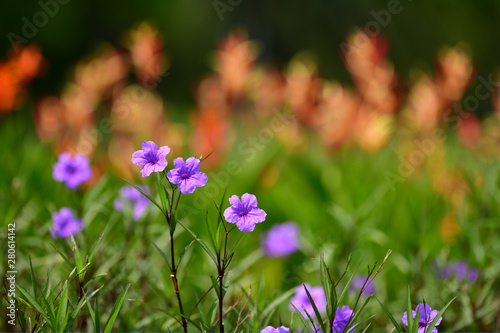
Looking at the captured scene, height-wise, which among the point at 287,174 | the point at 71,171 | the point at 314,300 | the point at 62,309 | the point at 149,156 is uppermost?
the point at 287,174

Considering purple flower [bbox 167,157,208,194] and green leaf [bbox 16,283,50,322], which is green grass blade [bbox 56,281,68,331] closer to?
green leaf [bbox 16,283,50,322]

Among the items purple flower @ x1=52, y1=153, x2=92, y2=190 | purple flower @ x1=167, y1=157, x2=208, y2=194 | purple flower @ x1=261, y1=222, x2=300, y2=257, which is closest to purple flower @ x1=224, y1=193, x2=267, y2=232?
purple flower @ x1=167, y1=157, x2=208, y2=194

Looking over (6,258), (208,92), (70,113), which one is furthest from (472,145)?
(6,258)

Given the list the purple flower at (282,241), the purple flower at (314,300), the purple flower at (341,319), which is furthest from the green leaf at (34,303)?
the purple flower at (282,241)

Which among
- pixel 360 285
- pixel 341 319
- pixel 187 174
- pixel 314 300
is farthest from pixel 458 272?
pixel 187 174

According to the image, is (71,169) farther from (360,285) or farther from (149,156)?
(360,285)

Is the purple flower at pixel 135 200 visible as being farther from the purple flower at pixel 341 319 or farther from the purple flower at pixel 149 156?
the purple flower at pixel 341 319
